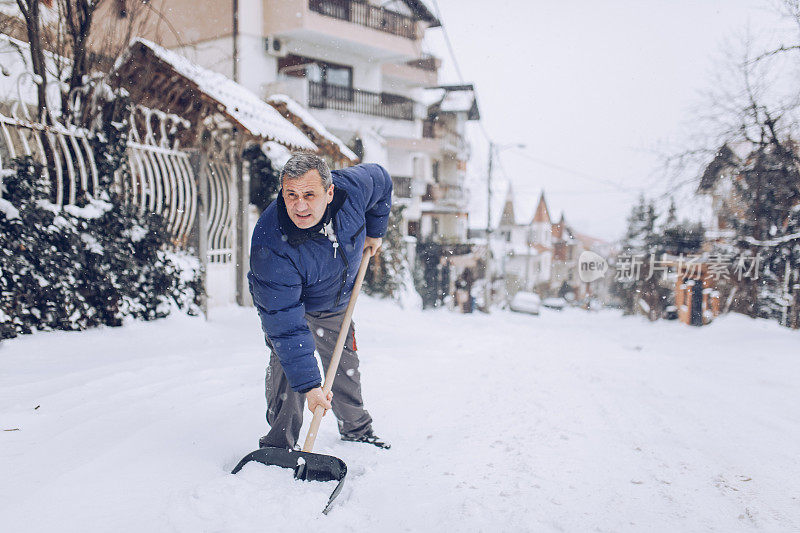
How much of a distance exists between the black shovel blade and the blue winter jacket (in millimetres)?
315

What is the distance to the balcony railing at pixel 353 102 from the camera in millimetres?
16219

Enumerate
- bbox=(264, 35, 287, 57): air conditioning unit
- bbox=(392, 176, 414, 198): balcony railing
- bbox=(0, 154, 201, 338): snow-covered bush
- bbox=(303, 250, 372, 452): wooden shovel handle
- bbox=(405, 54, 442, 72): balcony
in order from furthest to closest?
bbox=(392, 176, 414, 198): balcony railing < bbox=(405, 54, 442, 72): balcony < bbox=(264, 35, 287, 57): air conditioning unit < bbox=(0, 154, 201, 338): snow-covered bush < bbox=(303, 250, 372, 452): wooden shovel handle

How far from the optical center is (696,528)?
6.97 ft

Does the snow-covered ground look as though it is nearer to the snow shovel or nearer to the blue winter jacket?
the snow shovel

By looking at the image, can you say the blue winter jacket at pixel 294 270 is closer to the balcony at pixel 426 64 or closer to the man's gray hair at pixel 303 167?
the man's gray hair at pixel 303 167

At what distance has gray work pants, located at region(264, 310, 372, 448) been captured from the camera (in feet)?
8.48

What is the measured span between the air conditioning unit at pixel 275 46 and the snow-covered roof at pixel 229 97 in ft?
26.4

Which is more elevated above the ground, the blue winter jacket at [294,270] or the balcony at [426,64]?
the balcony at [426,64]

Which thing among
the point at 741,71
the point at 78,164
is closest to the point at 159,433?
the point at 78,164

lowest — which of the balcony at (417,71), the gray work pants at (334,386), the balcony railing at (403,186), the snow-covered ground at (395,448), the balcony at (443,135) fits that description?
the snow-covered ground at (395,448)

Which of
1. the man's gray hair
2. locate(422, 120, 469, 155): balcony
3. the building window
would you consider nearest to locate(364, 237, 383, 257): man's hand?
the man's gray hair

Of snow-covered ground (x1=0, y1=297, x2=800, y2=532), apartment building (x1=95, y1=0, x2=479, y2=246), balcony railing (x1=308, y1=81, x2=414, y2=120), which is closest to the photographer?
snow-covered ground (x1=0, y1=297, x2=800, y2=532)

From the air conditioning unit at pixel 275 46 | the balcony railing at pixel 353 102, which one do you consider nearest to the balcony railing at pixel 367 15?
the air conditioning unit at pixel 275 46

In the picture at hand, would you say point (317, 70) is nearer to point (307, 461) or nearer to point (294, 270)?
point (294, 270)
